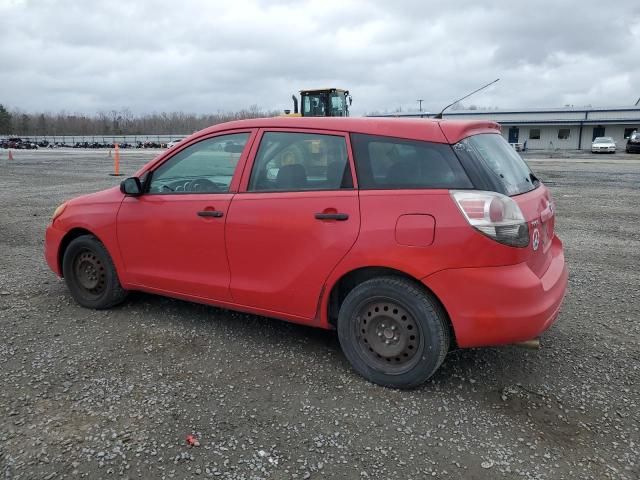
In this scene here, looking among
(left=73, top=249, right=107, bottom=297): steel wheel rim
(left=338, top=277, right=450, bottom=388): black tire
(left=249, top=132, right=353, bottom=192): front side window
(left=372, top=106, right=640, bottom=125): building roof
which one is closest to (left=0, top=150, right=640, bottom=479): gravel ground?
(left=338, top=277, right=450, bottom=388): black tire

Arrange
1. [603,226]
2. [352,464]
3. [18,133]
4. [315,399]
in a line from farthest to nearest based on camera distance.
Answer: [18,133], [603,226], [315,399], [352,464]

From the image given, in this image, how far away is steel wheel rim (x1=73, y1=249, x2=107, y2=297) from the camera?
4625 millimetres

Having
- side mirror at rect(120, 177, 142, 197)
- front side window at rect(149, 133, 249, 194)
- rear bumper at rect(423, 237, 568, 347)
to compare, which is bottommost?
rear bumper at rect(423, 237, 568, 347)

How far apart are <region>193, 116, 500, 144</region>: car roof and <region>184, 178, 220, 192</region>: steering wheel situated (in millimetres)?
570

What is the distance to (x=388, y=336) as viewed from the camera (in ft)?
10.9

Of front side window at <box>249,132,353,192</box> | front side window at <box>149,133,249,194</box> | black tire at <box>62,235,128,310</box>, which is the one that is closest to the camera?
front side window at <box>249,132,353,192</box>

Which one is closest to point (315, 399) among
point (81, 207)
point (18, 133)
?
point (81, 207)

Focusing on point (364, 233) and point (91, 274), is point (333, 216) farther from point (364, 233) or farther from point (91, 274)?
point (91, 274)

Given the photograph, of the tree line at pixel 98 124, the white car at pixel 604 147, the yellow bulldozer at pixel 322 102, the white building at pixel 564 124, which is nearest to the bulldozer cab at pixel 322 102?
the yellow bulldozer at pixel 322 102

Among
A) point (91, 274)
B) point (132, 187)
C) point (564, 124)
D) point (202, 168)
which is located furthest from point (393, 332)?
point (564, 124)

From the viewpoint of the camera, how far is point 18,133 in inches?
4427

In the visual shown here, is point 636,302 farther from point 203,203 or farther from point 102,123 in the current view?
point 102,123

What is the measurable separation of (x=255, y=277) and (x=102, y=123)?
135715 millimetres

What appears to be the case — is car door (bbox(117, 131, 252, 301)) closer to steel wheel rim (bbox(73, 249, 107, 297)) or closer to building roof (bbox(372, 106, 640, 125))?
steel wheel rim (bbox(73, 249, 107, 297))
